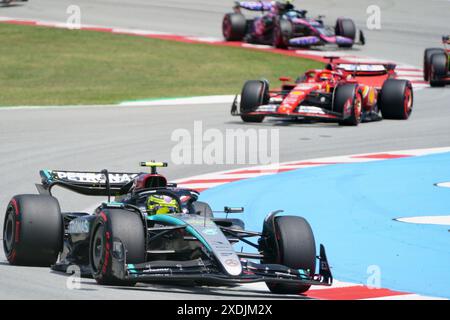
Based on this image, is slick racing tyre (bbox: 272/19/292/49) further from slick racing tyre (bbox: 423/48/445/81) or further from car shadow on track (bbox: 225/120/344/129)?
car shadow on track (bbox: 225/120/344/129)

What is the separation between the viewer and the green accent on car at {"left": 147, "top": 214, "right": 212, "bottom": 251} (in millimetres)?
10274

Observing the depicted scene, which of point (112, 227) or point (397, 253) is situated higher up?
point (112, 227)

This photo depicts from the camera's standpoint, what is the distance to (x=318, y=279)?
10.2 meters

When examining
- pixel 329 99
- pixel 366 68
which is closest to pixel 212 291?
pixel 329 99

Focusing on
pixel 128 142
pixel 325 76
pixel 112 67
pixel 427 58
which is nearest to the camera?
pixel 128 142

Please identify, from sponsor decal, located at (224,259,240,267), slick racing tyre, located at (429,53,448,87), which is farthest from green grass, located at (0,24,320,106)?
sponsor decal, located at (224,259,240,267)

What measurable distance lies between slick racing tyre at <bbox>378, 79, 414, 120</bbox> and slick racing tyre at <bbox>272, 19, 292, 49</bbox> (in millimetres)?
11152

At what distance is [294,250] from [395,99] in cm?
1374

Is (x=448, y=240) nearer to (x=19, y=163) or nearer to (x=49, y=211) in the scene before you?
(x=49, y=211)

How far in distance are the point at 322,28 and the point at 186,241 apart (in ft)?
82.9

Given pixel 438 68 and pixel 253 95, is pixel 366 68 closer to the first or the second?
pixel 253 95

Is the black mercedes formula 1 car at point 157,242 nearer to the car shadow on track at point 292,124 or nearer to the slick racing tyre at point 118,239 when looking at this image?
the slick racing tyre at point 118,239

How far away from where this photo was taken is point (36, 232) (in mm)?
10883
